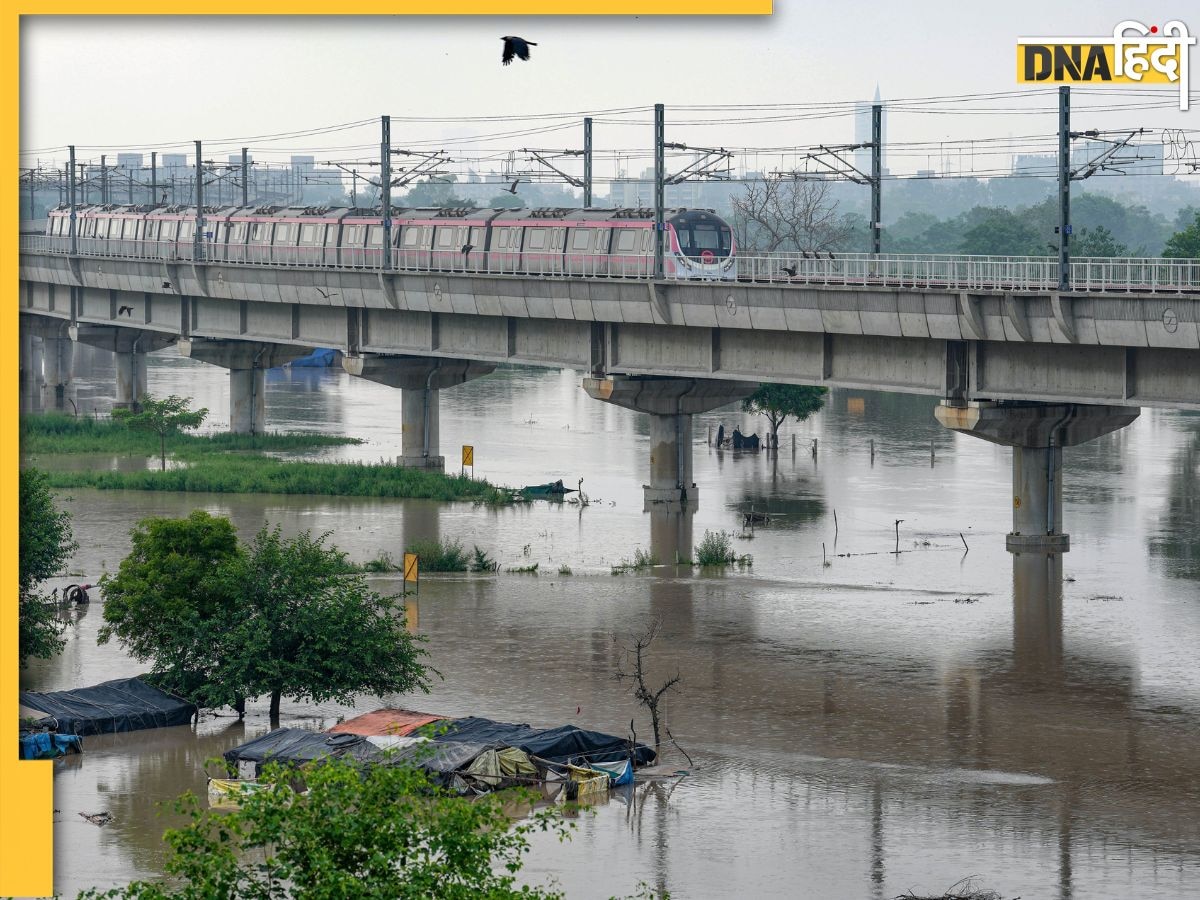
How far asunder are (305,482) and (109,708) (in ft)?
134

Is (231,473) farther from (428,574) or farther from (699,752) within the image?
(699,752)

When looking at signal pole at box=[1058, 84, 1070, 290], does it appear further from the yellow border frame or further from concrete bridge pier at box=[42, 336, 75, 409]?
concrete bridge pier at box=[42, 336, 75, 409]

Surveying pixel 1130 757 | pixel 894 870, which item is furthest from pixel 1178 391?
pixel 894 870

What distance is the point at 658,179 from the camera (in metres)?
68.1

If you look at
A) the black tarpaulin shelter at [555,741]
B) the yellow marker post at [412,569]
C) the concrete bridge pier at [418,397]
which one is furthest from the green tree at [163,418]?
the black tarpaulin shelter at [555,741]

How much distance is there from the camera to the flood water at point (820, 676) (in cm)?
3144

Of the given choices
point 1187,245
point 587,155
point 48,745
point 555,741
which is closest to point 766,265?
point 587,155

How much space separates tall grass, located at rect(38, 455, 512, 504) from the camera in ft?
259

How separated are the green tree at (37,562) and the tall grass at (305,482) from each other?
1014 inches

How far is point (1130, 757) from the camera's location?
37469mm

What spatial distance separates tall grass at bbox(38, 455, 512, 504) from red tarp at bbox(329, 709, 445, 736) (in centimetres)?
3898

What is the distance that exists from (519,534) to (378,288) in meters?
18.0

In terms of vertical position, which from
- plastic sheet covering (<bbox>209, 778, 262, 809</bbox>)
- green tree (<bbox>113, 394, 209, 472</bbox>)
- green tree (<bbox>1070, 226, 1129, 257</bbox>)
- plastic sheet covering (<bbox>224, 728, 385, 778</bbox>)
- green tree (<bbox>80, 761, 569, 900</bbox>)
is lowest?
plastic sheet covering (<bbox>209, 778, 262, 809</bbox>)

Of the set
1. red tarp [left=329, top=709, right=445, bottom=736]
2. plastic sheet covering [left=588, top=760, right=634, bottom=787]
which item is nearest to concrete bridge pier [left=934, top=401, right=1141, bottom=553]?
red tarp [left=329, top=709, right=445, bottom=736]
